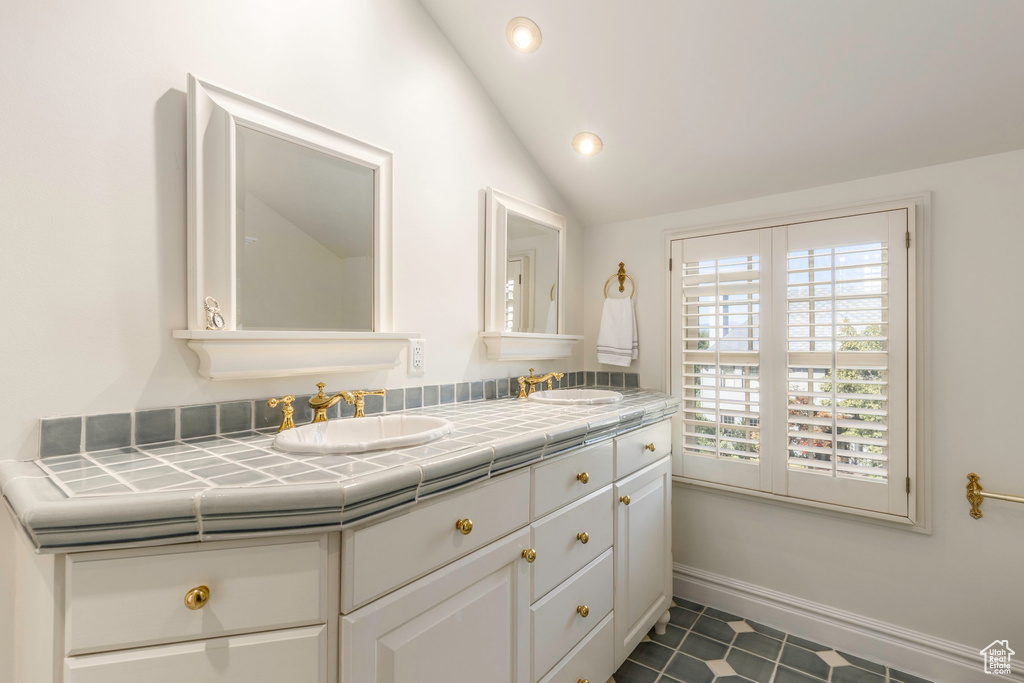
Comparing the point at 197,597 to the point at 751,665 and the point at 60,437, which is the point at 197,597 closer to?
the point at 60,437

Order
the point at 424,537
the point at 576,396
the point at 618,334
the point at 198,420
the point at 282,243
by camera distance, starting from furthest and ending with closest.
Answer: the point at 618,334 → the point at 576,396 → the point at 282,243 → the point at 198,420 → the point at 424,537

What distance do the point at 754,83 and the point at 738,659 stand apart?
2148mm

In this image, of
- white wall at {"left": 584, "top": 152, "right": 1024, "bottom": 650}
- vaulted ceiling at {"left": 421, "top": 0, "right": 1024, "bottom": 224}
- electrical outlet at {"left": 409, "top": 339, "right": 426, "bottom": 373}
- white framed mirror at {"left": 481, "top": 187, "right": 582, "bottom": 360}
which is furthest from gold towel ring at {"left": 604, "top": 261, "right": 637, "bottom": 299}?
electrical outlet at {"left": 409, "top": 339, "right": 426, "bottom": 373}

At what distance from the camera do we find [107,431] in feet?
3.53

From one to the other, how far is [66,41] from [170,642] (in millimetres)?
1211

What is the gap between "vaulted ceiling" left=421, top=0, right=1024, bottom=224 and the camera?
149 centimetres

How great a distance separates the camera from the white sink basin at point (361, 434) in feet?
3.51

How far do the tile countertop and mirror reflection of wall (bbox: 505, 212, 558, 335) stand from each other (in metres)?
0.96

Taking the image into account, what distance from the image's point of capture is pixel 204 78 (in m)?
1.22

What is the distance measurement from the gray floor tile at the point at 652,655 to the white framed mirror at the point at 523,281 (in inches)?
49.9

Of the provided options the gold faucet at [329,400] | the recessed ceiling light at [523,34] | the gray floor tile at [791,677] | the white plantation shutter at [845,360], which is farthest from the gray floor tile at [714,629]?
the recessed ceiling light at [523,34]

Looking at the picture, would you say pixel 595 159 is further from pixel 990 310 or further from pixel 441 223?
pixel 990 310

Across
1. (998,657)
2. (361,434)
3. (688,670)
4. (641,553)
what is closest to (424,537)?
(361,434)

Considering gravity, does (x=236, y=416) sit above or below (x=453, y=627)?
above
